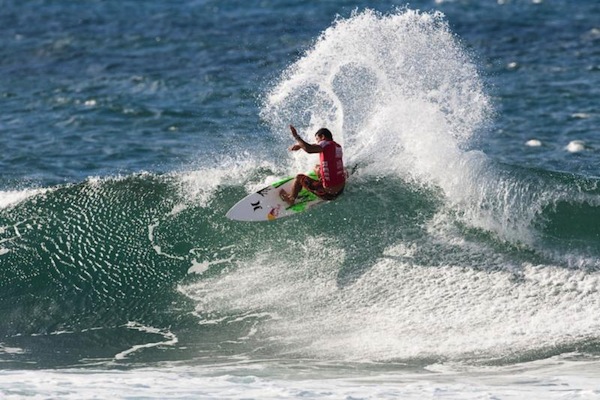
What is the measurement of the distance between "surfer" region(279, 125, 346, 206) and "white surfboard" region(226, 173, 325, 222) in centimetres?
9

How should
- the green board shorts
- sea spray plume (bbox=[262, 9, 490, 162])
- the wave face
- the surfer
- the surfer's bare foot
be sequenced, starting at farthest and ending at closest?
sea spray plume (bbox=[262, 9, 490, 162]) → the surfer's bare foot → the green board shorts → the surfer → the wave face

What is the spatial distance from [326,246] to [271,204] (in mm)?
1212

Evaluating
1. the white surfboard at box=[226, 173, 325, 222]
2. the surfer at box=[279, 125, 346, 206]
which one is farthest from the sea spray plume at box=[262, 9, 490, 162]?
the white surfboard at box=[226, 173, 325, 222]

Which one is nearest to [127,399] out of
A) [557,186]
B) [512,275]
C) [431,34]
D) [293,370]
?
[293,370]

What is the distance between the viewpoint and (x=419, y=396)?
1397 cm

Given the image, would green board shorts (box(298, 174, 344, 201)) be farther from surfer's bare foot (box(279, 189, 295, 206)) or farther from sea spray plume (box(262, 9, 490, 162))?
sea spray plume (box(262, 9, 490, 162))

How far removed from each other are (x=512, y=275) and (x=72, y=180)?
32.4 feet

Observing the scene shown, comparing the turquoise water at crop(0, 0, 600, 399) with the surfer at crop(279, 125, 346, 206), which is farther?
the surfer at crop(279, 125, 346, 206)

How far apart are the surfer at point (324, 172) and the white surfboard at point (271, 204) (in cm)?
9

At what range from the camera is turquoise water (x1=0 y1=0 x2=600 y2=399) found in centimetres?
1552

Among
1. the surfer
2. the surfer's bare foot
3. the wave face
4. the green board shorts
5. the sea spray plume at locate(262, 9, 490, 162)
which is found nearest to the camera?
the wave face

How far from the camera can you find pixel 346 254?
18047mm

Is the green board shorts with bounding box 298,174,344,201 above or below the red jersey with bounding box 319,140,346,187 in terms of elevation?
below

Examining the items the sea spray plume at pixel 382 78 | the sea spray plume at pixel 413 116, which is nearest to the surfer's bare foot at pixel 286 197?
the sea spray plume at pixel 413 116
